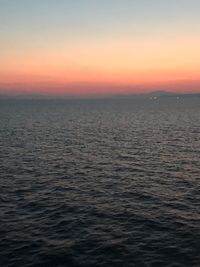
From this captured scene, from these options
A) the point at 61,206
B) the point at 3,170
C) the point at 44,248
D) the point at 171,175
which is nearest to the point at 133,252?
the point at 44,248

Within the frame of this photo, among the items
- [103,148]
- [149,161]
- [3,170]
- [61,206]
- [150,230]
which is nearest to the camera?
[150,230]

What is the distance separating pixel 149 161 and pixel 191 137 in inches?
1384

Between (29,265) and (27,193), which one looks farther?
(27,193)

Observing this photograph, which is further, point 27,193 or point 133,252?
point 27,193

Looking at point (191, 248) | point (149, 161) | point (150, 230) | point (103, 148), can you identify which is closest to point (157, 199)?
point (150, 230)

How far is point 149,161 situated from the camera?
67.9 metres

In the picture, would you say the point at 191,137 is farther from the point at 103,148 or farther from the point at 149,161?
the point at 149,161

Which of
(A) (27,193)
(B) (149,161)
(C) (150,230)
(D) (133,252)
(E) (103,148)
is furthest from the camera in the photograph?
(E) (103,148)

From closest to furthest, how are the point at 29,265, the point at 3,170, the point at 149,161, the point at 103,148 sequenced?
the point at 29,265 → the point at 3,170 → the point at 149,161 → the point at 103,148

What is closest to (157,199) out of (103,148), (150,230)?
(150,230)

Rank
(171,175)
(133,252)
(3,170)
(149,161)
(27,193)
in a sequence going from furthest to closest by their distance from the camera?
(149,161), (3,170), (171,175), (27,193), (133,252)

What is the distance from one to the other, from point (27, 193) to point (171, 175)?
22.1 m

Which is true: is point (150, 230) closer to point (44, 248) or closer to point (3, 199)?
point (44, 248)

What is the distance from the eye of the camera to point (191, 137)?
99312mm
